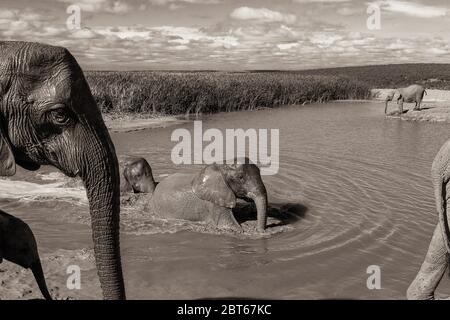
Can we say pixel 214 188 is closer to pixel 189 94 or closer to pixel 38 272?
pixel 38 272

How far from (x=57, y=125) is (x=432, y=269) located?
4588mm

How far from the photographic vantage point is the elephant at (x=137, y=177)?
37.2 ft

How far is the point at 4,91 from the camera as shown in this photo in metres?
3.13

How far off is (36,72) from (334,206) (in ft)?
28.1

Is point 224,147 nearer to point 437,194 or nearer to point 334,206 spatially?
point 334,206

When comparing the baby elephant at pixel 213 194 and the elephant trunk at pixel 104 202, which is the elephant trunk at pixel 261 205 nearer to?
the baby elephant at pixel 213 194

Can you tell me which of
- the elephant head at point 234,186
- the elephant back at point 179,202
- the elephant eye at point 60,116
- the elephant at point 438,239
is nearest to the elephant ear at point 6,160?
the elephant eye at point 60,116

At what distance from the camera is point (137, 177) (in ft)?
37.4

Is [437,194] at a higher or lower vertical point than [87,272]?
higher

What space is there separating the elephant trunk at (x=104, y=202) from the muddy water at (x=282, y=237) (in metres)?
3.14

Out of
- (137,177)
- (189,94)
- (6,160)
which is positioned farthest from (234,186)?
(189,94)

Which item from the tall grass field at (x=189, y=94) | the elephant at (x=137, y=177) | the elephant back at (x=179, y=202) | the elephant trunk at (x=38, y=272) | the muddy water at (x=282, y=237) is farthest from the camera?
the tall grass field at (x=189, y=94)

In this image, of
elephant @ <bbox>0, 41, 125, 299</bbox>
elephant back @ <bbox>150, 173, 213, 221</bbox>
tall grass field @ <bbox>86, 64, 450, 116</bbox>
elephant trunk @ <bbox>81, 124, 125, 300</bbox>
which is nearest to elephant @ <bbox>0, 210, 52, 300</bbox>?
elephant @ <bbox>0, 41, 125, 299</bbox>
